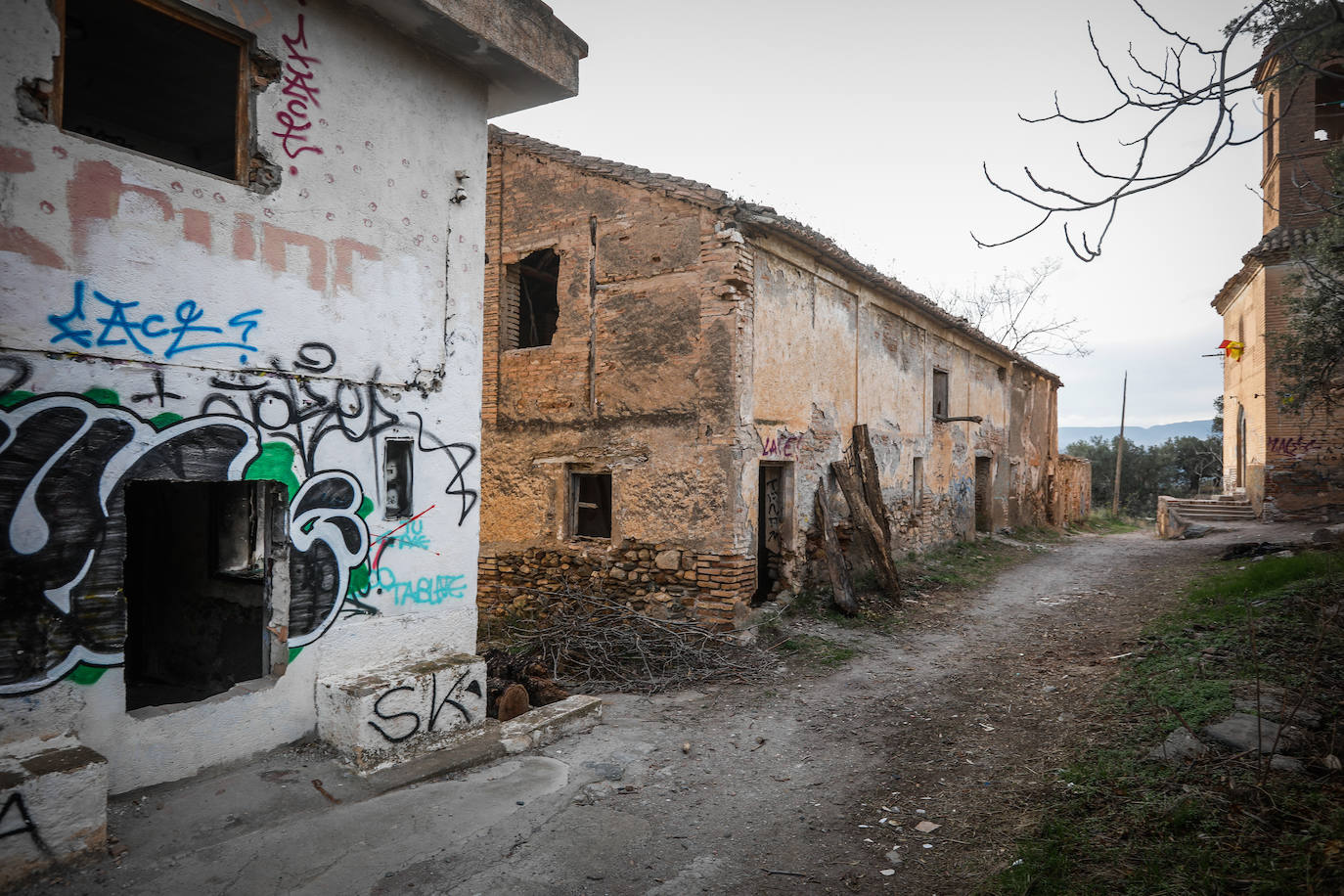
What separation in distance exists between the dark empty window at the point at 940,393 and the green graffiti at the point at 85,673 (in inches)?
572

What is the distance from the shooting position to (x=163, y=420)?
403 cm

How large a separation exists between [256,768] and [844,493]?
8305 mm

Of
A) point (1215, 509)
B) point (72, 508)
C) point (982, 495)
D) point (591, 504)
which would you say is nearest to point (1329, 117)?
point (1215, 509)

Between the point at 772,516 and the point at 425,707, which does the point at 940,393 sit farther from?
the point at 425,707

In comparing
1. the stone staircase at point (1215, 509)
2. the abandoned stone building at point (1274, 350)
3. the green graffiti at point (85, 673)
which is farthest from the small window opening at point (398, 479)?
the stone staircase at point (1215, 509)

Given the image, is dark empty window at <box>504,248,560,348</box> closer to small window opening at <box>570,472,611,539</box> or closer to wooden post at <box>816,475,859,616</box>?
small window opening at <box>570,472,611,539</box>

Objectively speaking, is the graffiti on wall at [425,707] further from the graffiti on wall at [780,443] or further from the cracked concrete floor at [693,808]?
the graffiti on wall at [780,443]

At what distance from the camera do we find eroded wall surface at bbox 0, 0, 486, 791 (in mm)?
3592

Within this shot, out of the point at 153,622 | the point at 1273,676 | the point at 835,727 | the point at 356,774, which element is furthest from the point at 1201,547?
the point at 153,622

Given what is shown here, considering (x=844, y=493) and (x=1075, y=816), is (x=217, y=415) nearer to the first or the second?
(x=1075, y=816)

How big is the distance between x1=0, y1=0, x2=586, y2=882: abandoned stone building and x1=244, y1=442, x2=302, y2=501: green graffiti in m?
0.02

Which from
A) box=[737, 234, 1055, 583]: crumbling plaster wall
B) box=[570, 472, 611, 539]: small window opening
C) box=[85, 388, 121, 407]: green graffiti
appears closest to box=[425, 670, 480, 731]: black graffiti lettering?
box=[85, 388, 121, 407]: green graffiti

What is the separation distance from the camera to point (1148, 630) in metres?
8.15

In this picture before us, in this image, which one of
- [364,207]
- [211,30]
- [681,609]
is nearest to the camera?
[211,30]
